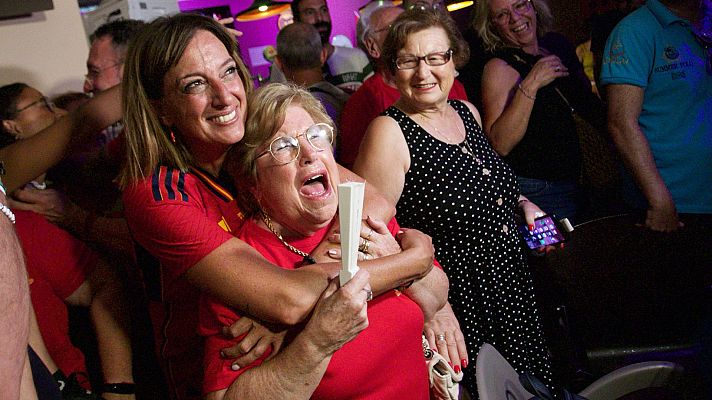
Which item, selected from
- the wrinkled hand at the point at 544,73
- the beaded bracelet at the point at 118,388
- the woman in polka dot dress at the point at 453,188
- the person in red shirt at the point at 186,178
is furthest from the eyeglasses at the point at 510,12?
the beaded bracelet at the point at 118,388

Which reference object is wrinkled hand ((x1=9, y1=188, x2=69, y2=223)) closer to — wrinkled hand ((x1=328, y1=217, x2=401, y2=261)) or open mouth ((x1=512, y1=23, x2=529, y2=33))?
wrinkled hand ((x1=328, y1=217, x2=401, y2=261))

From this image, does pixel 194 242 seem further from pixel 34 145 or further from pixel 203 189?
pixel 34 145

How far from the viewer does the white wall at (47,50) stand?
3148mm

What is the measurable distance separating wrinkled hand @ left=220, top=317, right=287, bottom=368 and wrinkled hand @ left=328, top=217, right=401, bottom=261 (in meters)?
0.25

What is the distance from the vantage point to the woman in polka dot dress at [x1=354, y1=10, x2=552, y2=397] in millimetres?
1994

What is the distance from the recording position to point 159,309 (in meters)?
1.67

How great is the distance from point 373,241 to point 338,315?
34 centimetres

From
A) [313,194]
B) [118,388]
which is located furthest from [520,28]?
[118,388]

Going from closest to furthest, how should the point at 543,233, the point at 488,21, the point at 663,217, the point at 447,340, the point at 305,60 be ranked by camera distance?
the point at 447,340 < the point at 543,233 < the point at 663,217 < the point at 488,21 < the point at 305,60

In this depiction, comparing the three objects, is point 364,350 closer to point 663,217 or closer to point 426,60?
point 426,60

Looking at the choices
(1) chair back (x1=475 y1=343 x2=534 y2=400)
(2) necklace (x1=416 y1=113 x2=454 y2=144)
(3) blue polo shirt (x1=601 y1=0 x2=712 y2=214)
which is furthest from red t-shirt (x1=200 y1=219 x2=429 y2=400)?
(3) blue polo shirt (x1=601 y1=0 x2=712 y2=214)

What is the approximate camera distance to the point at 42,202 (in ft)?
7.12

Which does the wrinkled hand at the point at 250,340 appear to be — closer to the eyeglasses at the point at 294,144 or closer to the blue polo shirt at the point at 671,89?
the eyeglasses at the point at 294,144

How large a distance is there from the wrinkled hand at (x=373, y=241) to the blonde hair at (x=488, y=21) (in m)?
1.57
